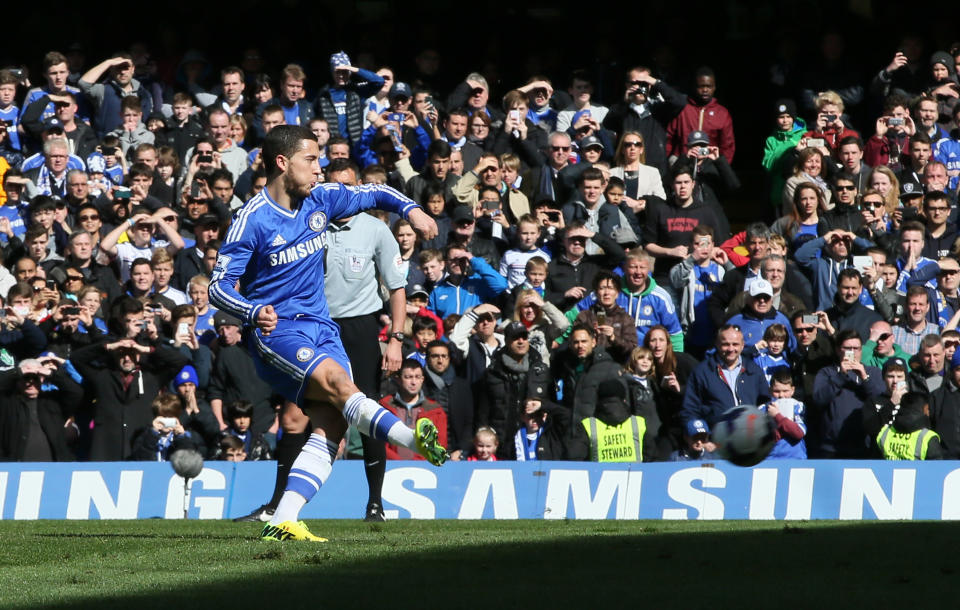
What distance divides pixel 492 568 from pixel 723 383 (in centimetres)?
764

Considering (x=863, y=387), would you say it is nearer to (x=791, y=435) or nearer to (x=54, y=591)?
(x=791, y=435)

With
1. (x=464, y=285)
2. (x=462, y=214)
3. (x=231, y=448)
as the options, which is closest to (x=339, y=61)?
(x=462, y=214)

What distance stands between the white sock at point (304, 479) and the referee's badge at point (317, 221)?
122 cm

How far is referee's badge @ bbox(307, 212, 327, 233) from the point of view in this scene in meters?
8.92

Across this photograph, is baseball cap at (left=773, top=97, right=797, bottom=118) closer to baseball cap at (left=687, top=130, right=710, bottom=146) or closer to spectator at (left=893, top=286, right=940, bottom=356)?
baseball cap at (left=687, top=130, right=710, bottom=146)

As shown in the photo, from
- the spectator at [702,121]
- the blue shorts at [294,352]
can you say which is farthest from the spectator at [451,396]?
the blue shorts at [294,352]

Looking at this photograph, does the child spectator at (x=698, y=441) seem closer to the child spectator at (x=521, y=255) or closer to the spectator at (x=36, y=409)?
the child spectator at (x=521, y=255)

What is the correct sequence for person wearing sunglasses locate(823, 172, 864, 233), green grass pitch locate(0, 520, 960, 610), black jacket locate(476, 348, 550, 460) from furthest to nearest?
person wearing sunglasses locate(823, 172, 864, 233)
black jacket locate(476, 348, 550, 460)
green grass pitch locate(0, 520, 960, 610)

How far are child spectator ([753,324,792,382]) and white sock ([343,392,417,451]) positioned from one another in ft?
24.3

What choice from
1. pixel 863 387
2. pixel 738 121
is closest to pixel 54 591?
pixel 863 387

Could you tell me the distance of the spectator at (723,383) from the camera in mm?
14727

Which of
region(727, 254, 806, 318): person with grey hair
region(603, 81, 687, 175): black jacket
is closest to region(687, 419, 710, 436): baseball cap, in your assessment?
region(727, 254, 806, 318): person with grey hair

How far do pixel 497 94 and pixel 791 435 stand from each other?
876 cm

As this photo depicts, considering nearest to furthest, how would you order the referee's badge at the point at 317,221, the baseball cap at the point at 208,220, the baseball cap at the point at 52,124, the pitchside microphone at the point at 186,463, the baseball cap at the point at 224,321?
the referee's badge at the point at 317,221
the pitchside microphone at the point at 186,463
the baseball cap at the point at 224,321
the baseball cap at the point at 208,220
the baseball cap at the point at 52,124
